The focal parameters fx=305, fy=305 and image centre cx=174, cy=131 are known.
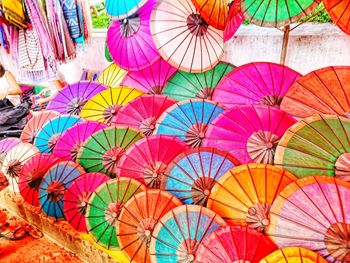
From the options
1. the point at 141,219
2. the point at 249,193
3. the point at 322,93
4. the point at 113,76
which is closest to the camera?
the point at 249,193

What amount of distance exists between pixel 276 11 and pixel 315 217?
5.70 ft

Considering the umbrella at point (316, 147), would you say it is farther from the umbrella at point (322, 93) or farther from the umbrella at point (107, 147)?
the umbrella at point (107, 147)

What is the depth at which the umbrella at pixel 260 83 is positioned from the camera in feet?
8.93

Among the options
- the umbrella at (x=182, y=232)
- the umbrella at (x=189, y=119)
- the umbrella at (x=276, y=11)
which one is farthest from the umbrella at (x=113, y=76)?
the umbrella at (x=182, y=232)

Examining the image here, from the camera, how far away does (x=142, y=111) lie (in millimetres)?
3143

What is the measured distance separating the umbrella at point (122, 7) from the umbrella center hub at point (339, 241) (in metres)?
2.79

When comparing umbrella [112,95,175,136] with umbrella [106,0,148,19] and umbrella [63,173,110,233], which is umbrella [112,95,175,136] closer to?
umbrella [63,173,110,233]

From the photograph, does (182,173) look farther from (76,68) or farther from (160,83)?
(76,68)

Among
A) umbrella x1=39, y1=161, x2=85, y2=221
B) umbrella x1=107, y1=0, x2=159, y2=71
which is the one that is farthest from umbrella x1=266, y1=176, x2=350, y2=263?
umbrella x1=107, y1=0, x2=159, y2=71

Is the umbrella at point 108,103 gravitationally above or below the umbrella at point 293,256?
above

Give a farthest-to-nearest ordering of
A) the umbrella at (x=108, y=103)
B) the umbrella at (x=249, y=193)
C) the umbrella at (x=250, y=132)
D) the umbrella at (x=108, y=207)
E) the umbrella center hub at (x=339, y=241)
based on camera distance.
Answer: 1. the umbrella at (x=108, y=103)
2. the umbrella at (x=108, y=207)
3. the umbrella at (x=250, y=132)
4. the umbrella at (x=249, y=193)
5. the umbrella center hub at (x=339, y=241)

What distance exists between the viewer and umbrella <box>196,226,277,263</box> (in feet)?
5.98

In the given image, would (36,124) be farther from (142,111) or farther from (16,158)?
(142,111)

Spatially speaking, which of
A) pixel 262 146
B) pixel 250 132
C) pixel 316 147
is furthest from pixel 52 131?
pixel 316 147
